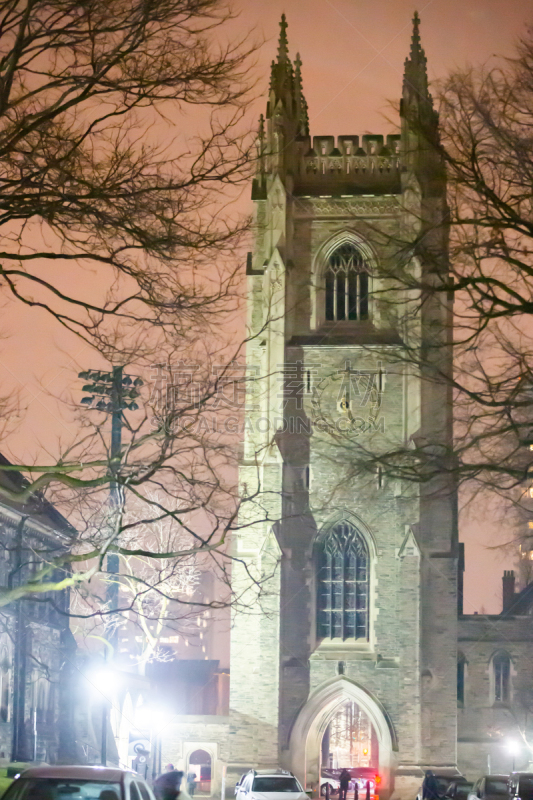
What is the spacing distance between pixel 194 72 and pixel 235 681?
3333cm

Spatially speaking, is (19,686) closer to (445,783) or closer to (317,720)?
(317,720)

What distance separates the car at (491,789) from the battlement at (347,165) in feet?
97.1

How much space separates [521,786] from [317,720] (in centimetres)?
2606

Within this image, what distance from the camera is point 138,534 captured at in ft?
142

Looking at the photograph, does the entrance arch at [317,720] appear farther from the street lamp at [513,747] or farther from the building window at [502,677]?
the building window at [502,677]

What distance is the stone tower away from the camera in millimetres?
42656

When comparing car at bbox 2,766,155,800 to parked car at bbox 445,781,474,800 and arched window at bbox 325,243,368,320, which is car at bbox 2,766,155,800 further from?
arched window at bbox 325,243,368,320

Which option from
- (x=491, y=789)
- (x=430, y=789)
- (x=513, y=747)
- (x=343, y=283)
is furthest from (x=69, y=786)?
(x=513, y=747)

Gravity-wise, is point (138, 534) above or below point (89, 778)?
above

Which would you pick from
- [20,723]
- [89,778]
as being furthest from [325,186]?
[89,778]

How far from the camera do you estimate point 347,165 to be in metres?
48.2

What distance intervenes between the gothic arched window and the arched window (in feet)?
25.8

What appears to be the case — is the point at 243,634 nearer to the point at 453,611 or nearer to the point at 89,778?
the point at 453,611

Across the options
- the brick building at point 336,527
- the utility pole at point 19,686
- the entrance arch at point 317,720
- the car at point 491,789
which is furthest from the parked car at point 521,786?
the entrance arch at point 317,720
